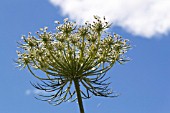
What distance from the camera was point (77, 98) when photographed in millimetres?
13781

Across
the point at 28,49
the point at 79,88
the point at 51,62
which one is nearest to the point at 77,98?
the point at 79,88

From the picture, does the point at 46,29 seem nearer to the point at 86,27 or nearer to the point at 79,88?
the point at 86,27

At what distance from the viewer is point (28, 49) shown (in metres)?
14.1

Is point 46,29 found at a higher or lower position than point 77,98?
higher

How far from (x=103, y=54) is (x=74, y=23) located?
1590 millimetres

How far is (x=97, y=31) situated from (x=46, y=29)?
68.5 inches

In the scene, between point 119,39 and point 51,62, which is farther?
point 119,39

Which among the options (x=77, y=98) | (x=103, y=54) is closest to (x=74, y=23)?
(x=103, y=54)

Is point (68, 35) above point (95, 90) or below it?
above

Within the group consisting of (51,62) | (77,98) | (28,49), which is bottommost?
(77,98)

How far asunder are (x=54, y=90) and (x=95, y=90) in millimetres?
1397

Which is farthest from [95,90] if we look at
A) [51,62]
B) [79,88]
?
[51,62]

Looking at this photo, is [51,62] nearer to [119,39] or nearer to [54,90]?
[54,90]

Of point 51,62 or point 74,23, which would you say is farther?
point 74,23
